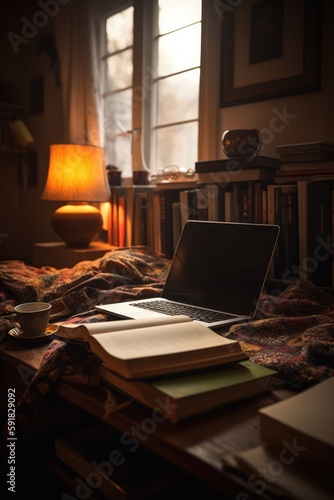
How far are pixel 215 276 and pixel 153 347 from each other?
0.56 metres

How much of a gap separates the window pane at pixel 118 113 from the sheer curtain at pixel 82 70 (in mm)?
105

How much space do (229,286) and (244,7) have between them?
116cm

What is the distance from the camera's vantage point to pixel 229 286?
1.16m

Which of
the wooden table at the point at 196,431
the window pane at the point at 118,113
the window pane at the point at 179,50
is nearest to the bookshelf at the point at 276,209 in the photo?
the wooden table at the point at 196,431

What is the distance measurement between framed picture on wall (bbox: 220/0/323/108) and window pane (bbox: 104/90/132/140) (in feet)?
2.63

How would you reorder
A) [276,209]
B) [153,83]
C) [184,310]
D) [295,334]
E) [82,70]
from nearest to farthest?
[295,334] → [184,310] → [276,209] → [153,83] → [82,70]

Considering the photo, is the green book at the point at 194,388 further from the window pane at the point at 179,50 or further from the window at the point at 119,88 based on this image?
the window at the point at 119,88

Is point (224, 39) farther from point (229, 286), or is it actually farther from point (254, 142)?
point (229, 286)

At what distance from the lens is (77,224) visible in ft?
6.62

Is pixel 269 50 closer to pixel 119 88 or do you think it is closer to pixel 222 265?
pixel 222 265

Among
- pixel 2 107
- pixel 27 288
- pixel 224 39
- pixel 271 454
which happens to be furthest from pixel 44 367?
pixel 2 107

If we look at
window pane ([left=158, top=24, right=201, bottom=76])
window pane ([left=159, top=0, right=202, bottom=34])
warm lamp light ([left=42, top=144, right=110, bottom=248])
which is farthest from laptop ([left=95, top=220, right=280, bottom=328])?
window pane ([left=159, top=0, right=202, bottom=34])

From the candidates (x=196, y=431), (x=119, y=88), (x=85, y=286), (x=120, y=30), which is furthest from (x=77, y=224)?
(x=196, y=431)

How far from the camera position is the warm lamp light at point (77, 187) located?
1979 millimetres
